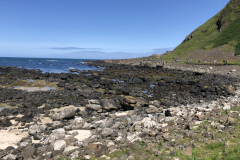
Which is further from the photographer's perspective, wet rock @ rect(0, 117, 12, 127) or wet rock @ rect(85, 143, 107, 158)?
wet rock @ rect(0, 117, 12, 127)

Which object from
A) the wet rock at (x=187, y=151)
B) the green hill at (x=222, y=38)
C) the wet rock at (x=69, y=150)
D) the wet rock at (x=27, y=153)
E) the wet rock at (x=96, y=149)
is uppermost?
the green hill at (x=222, y=38)

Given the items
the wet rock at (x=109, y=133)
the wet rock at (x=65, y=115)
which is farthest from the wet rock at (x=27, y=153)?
the wet rock at (x=65, y=115)

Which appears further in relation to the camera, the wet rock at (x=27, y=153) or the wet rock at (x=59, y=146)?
the wet rock at (x=59, y=146)

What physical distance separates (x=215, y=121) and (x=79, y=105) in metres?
15.5

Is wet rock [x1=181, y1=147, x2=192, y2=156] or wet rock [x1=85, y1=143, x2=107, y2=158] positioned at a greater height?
wet rock [x1=181, y1=147, x2=192, y2=156]

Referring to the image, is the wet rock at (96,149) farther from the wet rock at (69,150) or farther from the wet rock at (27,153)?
the wet rock at (27,153)

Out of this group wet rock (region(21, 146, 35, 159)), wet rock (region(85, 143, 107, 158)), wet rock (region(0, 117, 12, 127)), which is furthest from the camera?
wet rock (region(0, 117, 12, 127))

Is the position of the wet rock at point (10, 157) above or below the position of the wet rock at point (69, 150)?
below

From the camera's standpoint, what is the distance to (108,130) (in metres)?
11.9

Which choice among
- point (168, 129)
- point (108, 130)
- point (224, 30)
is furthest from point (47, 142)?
point (224, 30)

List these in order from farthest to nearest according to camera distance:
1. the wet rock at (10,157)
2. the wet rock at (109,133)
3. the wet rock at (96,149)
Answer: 1. the wet rock at (109,133)
2. the wet rock at (96,149)
3. the wet rock at (10,157)

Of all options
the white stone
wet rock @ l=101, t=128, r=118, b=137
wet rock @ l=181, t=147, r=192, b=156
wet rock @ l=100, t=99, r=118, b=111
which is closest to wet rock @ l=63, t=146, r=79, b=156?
the white stone

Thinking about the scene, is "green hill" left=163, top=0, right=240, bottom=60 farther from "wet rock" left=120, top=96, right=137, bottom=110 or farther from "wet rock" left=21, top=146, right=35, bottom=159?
"wet rock" left=21, top=146, right=35, bottom=159

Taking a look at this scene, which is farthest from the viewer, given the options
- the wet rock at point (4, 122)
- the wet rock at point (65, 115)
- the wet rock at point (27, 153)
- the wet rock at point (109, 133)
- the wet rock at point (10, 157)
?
the wet rock at point (65, 115)
